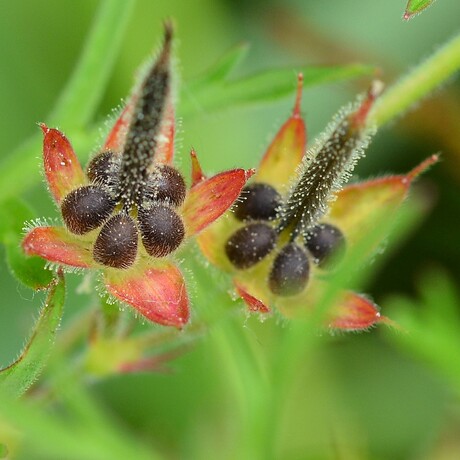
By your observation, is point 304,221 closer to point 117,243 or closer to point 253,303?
point 253,303

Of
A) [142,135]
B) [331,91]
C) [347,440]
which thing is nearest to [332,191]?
[142,135]

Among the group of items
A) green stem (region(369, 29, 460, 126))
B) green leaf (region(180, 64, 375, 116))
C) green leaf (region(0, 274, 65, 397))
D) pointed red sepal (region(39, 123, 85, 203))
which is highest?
green leaf (region(180, 64, 375, 116))

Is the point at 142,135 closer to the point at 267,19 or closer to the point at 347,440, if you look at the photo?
the point at 347,440

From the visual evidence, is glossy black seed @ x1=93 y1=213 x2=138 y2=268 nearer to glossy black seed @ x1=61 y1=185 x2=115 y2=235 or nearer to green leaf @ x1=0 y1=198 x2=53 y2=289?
glossy black seed @ x1=61 y1=185 x2=115 y2=235

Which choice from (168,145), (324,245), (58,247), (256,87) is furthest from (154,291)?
(256,87)

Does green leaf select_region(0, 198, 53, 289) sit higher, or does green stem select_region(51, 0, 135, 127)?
green stem select_region(51, 0, 135, 127)

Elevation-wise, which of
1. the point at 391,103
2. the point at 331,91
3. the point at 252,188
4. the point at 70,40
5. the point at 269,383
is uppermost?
the point at 70,40

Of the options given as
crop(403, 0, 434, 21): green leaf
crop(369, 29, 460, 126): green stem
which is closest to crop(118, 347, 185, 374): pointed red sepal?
crop(369, 29, 460, 126): green stem
